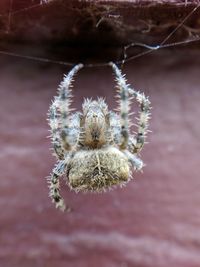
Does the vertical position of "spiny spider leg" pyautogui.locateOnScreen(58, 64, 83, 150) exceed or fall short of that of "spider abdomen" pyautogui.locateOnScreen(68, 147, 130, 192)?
it exceeds it

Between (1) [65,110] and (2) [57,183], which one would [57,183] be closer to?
(2) [57,183]

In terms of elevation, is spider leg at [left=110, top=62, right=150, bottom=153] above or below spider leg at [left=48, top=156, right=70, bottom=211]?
above

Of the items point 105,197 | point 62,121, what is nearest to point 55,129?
point 62,121

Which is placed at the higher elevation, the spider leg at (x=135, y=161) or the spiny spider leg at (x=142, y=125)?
the spiny spider leg at (x=142, y=125)

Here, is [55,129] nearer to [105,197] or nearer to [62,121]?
[62,121]

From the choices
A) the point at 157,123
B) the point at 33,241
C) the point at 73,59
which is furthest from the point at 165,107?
the point at 33,241
